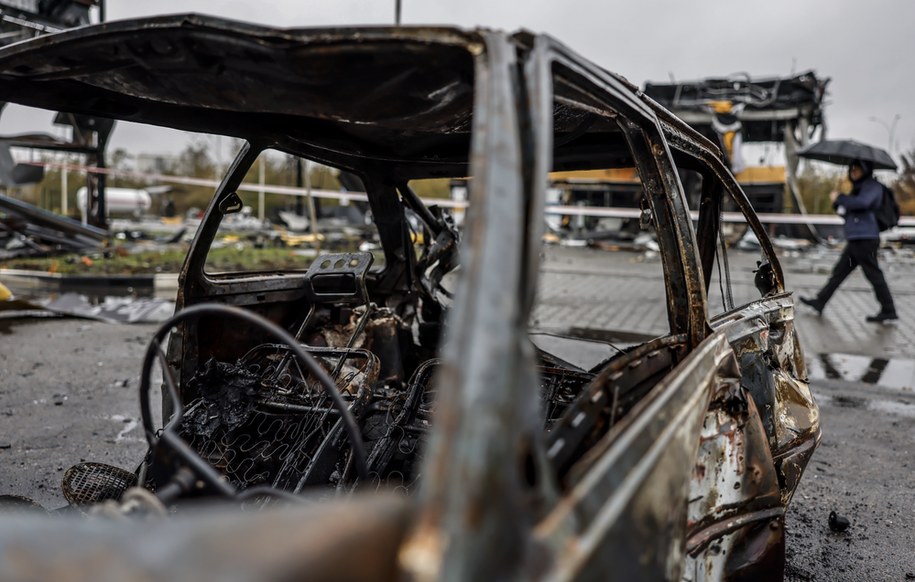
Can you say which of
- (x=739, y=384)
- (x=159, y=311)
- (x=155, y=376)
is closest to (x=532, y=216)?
(x=739, y=384)

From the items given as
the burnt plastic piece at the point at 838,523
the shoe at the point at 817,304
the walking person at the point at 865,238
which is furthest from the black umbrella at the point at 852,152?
the burnt plastic piece at the point at 838,523

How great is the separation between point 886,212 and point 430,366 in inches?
308

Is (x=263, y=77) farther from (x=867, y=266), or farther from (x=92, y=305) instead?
(x=867, y=266)

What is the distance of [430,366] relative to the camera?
300 cm

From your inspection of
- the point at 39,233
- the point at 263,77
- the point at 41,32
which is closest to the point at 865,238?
the point at 263,77

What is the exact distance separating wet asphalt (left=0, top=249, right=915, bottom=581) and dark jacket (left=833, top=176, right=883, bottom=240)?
3.71 feet

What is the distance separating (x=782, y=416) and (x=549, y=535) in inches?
78.2

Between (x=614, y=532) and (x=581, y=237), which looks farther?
(x=581, y=237)

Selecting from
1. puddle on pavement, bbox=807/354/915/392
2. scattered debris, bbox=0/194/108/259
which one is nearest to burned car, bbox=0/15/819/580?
puddle on pavement, bbox=807/354/915/392

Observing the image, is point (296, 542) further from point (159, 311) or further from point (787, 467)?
point (159, 311)

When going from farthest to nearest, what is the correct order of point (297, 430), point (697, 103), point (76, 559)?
point (697, 103) < point (297, 430) < point (76, 559)

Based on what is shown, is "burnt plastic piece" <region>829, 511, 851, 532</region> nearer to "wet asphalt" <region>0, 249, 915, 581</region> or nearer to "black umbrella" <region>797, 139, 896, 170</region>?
"wet asphalt" <region>0, 249, 915, 581</region>

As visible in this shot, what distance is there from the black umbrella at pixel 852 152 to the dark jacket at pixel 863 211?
0.29m

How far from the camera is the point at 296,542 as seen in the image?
3.06ft
